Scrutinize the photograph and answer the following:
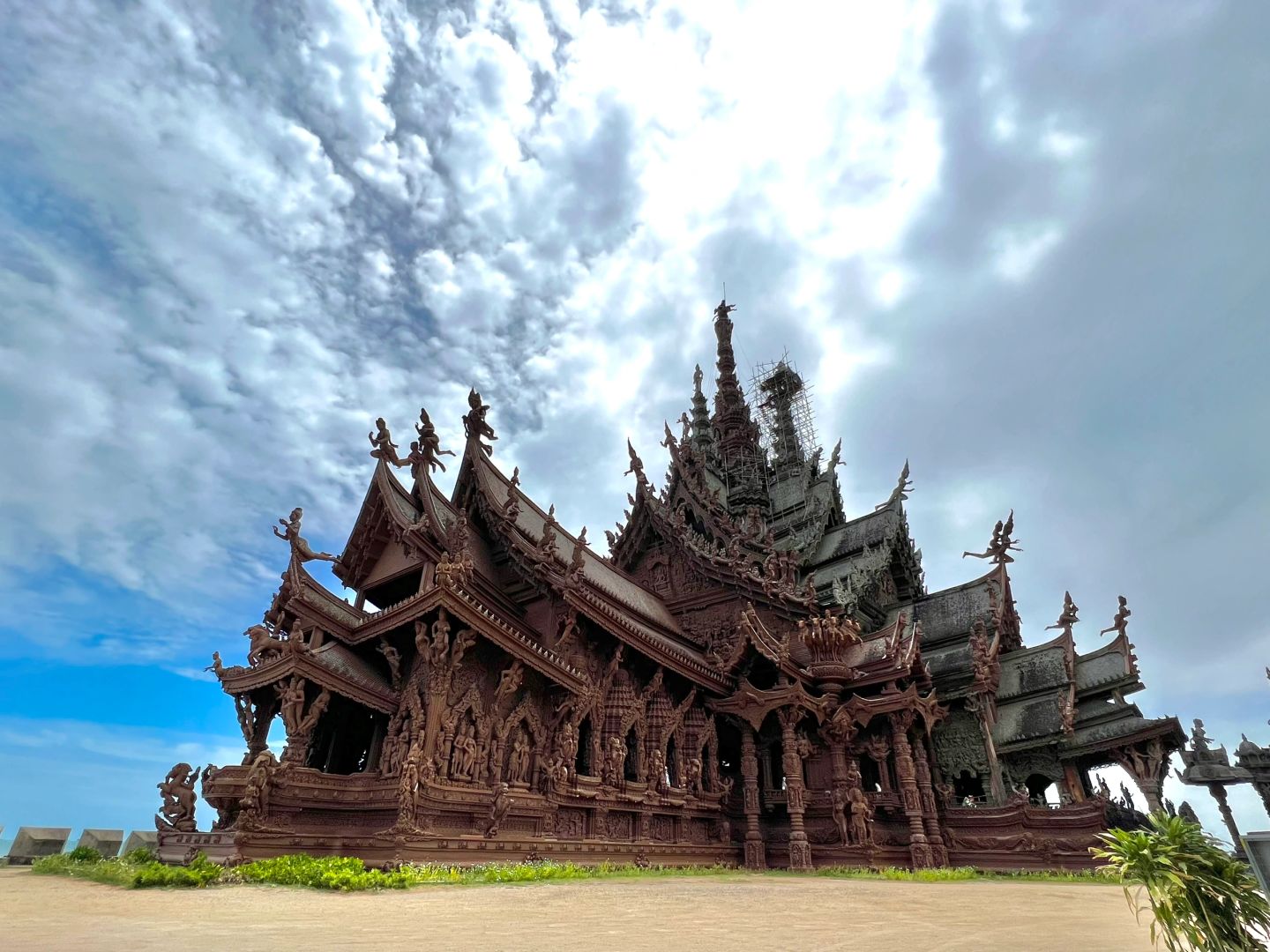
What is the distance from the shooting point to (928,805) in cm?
1426

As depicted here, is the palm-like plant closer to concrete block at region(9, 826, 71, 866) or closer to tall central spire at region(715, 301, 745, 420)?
concrete block at region(9, 826, 71, 866)

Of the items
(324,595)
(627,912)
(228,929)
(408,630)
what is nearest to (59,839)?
(324,595)

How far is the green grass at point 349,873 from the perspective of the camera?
6883mm

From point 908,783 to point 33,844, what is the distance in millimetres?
15493

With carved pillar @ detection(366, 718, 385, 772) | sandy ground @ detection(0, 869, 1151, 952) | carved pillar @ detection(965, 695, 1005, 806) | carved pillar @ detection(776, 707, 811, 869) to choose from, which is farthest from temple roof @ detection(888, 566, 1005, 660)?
carved pillar @ detection(366, 718, 385, 772)

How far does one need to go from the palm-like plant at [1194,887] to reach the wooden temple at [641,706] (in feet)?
26.4

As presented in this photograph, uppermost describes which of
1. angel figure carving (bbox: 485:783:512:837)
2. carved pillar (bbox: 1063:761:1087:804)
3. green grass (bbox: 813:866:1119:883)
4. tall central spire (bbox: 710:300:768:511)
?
tall central spire (bbox: 710:300:768:511)

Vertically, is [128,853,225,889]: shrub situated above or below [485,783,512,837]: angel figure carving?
below

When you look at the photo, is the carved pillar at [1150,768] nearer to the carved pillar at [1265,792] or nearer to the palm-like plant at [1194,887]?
the carved pillar at [1265,792]

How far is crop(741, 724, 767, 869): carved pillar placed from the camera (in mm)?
13953

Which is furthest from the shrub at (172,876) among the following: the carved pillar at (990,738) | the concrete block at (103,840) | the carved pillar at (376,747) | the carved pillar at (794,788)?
the carved pillar at (990,738)

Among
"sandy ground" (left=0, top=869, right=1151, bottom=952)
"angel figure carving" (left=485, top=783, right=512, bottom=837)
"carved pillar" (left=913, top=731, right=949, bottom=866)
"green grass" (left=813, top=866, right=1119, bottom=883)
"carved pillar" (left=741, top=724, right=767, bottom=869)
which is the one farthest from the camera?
"carved pillar" (left=741, top=724, right=767, bottom=869)

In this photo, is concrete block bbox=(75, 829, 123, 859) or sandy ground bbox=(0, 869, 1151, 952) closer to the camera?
sandy ground bbox=(0, 869, 1151, 952)

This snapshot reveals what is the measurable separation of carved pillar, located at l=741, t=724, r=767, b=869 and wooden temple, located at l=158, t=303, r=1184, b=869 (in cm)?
5
